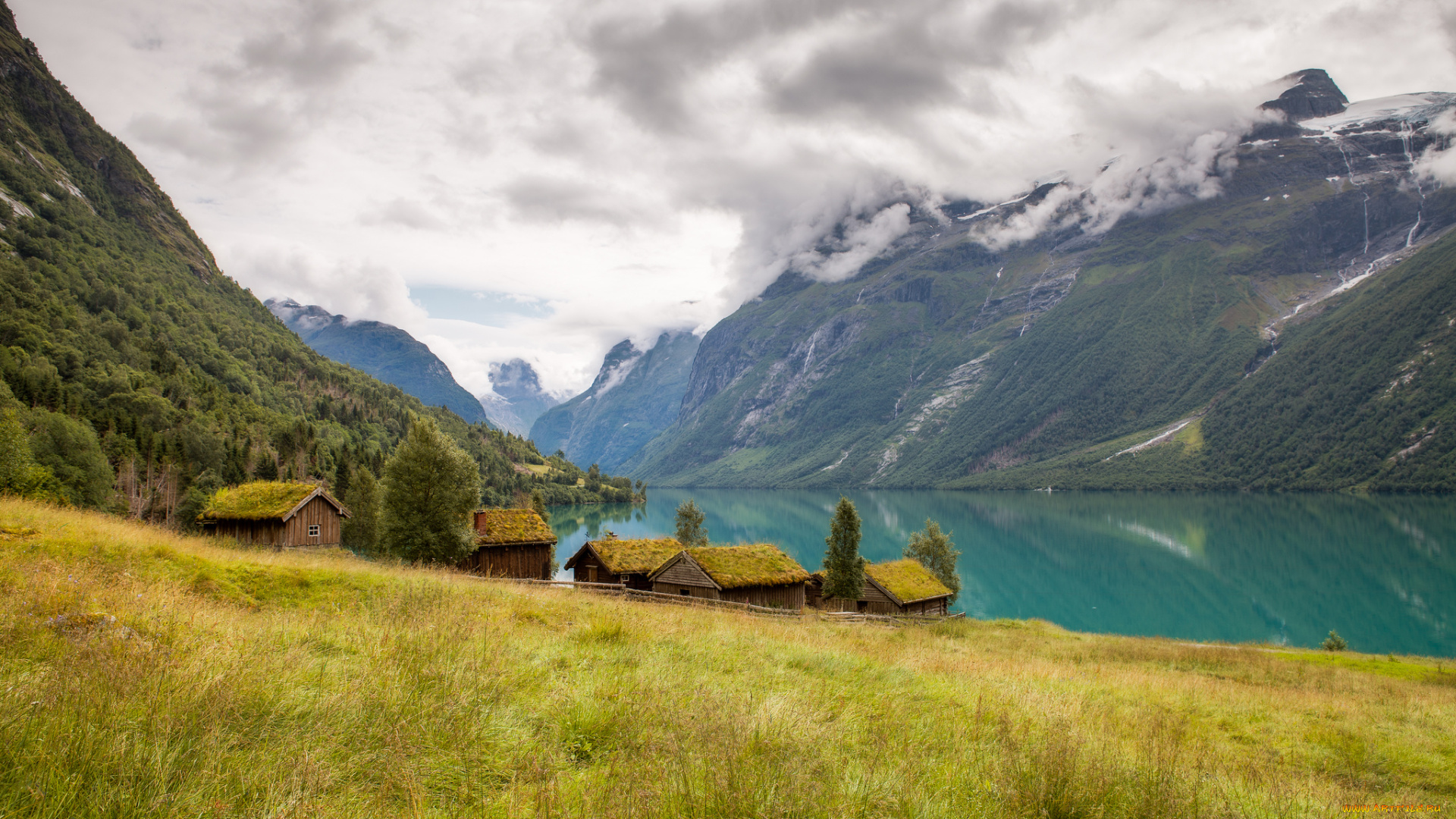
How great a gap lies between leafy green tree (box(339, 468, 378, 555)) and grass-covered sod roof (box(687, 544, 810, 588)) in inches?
1596

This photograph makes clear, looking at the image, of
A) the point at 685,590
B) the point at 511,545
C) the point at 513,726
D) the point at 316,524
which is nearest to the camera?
the point at 513,726

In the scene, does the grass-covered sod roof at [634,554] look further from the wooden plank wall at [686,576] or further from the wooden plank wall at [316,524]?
the wooden plank wall at [316,524]

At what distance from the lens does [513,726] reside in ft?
18.0

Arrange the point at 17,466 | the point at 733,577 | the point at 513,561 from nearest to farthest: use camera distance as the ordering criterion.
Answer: the point at 733,577 → the point at 17,466 → the point at 513,561

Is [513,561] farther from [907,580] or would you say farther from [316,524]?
[907,580]

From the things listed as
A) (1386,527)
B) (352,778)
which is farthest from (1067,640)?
(1386,527)

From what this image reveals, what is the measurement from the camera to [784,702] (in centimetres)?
654

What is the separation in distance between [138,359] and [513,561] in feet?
317

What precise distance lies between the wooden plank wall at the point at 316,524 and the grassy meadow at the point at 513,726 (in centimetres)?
2970

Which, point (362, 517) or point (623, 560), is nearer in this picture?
point (623, 560)

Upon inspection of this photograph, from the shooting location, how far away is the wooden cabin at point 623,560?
36.2 meters

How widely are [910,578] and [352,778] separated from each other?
44.1 m

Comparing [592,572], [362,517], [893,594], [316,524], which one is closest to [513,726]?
[592,572]

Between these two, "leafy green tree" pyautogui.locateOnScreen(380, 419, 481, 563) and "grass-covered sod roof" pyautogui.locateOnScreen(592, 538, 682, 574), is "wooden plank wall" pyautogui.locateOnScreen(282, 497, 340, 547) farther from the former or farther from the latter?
"grass-covered sod roof" pyautogui.locateOnScreen(592, 538, 682, 574)
